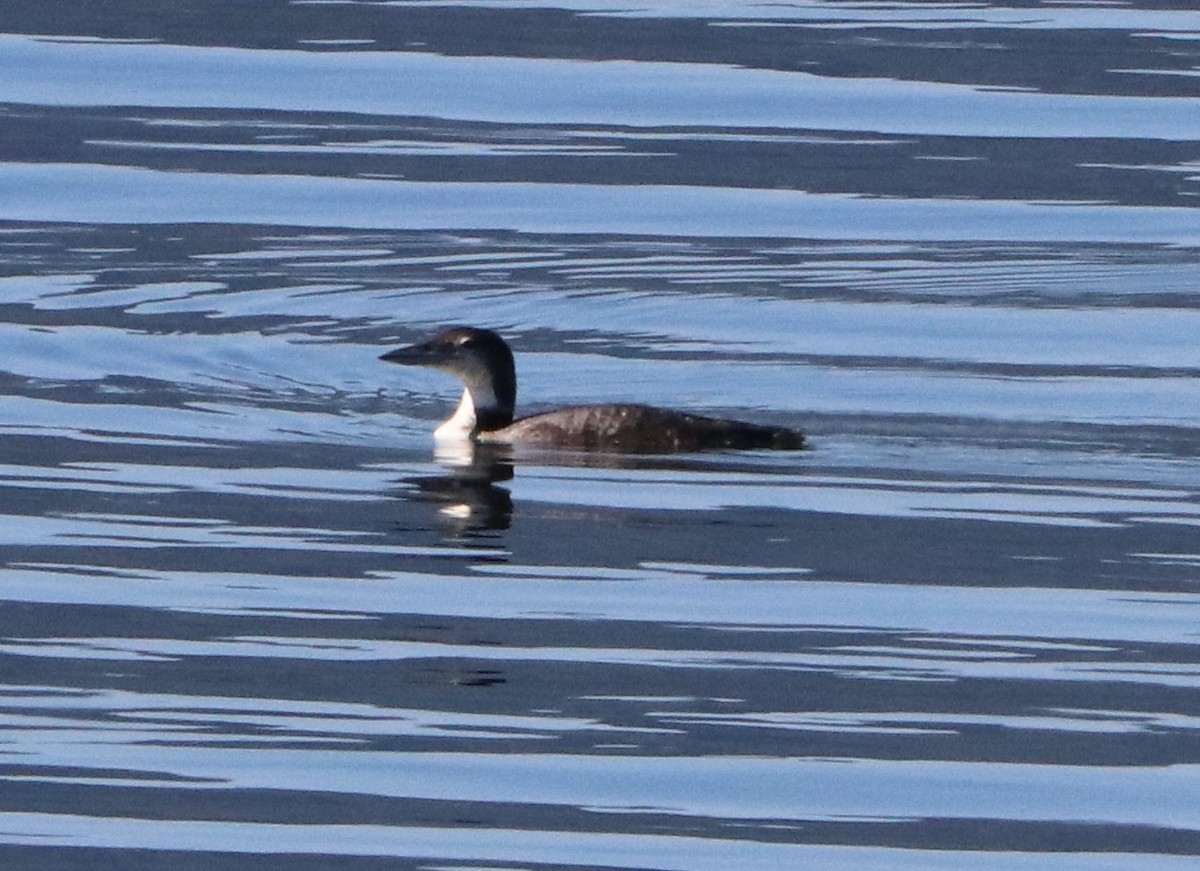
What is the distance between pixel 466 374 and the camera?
42.5 ft

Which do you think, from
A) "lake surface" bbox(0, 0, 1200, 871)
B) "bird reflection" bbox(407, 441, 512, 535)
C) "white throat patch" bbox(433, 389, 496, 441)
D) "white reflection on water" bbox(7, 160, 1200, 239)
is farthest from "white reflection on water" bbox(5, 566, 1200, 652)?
"white reflection on water" bbox(7, 160, 1200, 239)

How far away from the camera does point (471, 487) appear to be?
1167 centimetres

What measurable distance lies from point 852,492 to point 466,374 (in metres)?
2.25

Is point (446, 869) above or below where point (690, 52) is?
below

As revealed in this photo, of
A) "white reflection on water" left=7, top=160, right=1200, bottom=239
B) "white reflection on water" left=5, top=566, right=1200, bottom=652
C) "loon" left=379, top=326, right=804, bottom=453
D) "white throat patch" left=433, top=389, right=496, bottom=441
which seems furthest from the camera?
"white reflection on water" left=7, top=160, right=1200, bottom=239

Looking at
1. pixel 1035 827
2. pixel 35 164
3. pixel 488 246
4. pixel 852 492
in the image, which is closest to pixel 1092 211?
pixel 488 246

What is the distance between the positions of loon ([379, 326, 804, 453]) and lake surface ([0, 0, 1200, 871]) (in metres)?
0.11

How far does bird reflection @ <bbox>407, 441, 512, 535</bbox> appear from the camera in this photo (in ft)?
36.0

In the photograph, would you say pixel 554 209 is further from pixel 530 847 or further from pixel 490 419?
pixel 530 847

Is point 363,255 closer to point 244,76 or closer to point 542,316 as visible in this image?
point 542,316

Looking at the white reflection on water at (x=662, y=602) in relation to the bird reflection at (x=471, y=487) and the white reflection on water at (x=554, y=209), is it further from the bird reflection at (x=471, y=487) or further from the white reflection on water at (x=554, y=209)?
the white reflection on water at (x=554, y=209)

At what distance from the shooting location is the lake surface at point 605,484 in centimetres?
769

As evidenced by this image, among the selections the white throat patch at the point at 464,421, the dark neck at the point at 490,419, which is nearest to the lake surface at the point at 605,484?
the white throat patch at the point at 464,421

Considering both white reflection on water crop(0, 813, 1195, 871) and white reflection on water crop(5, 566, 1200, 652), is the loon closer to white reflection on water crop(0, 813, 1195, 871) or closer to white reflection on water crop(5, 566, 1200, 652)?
white reflection on water crop(5, 566, 1200, 652)
